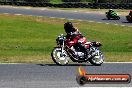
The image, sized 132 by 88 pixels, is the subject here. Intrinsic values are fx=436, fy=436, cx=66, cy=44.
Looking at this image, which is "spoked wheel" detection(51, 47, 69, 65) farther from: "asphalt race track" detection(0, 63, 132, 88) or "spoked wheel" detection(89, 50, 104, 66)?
"spoked wheel" detection(89, 50, 104, 66)

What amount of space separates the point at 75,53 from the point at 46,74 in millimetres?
2775

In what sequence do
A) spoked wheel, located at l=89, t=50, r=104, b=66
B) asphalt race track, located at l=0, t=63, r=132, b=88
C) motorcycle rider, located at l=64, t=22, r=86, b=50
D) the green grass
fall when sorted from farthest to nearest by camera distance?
the green grass → spoked wheel, located at l=89, t=50, r=104, b=66 → motorcycle rider, located at l=64, t=22, r=86, b=50 → asphalt race track, located at l=0, t=63, r=132, b=88

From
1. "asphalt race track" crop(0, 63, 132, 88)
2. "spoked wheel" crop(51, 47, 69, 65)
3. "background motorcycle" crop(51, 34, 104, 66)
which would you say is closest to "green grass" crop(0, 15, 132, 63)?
"background motorcycle" crop(51, 34, 104, 66)

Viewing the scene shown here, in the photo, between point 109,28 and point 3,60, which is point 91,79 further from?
point 109,28

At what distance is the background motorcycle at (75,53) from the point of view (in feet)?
48.1

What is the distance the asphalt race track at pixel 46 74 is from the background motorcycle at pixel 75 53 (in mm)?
230

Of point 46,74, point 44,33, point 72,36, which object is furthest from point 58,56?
point 44,33

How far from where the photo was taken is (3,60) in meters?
16.1

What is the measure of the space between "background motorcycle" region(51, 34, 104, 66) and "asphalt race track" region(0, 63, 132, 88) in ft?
0.75

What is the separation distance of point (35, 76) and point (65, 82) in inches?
51.1

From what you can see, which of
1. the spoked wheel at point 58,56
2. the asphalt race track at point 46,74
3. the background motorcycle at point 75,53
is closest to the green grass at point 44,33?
the background motorcycle at point 75,53

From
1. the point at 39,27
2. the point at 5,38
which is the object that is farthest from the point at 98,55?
the point at 39,27

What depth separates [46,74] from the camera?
12.3 metres

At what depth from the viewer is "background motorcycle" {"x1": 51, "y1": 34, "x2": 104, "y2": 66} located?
14648mm
